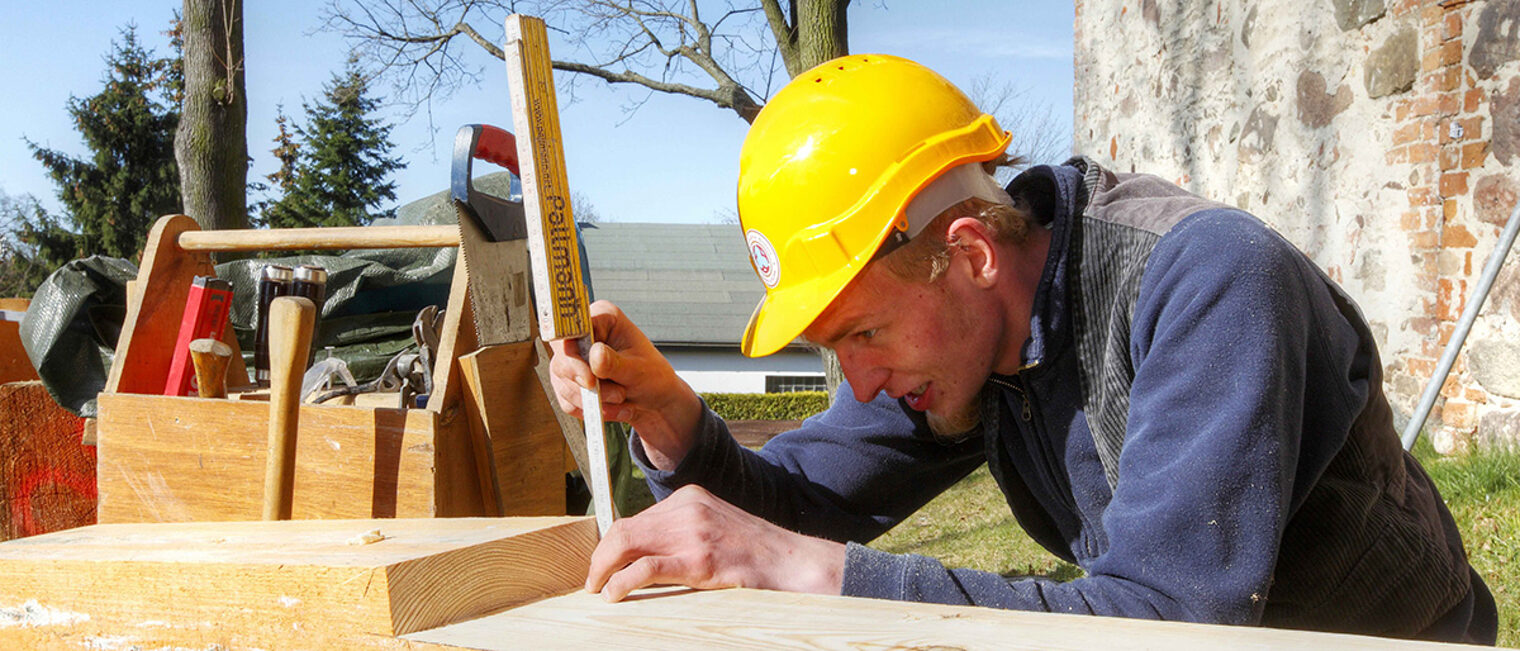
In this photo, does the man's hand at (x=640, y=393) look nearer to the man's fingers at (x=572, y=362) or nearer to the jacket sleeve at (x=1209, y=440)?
the man's fingers at (x=572, y=362)

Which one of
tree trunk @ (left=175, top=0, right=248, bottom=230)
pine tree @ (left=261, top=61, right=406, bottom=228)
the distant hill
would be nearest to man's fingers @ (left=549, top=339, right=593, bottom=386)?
the distant hill

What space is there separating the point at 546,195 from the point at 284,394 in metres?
0.90

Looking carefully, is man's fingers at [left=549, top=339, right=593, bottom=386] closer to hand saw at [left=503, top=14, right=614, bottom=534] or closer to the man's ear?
hand saw at [left=503, top=14, right=614, bottom=534]

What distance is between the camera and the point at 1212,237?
4.30ft

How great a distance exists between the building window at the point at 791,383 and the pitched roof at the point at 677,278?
1213mm

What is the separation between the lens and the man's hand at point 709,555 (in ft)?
4.31

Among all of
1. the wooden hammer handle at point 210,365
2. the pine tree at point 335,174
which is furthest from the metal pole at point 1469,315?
the pine tree at point 335,174

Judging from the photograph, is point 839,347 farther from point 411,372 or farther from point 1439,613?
point 411,372

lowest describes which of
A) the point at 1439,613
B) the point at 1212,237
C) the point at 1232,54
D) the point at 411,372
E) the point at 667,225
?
the point at 1439,613

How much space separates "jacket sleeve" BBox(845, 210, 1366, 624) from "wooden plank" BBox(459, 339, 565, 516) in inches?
44.3

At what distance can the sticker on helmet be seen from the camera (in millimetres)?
1617

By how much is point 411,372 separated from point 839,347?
1307 mm

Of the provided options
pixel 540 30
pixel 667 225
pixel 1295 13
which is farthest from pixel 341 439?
pixel 667 225

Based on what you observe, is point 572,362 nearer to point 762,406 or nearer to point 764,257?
point 764,257
